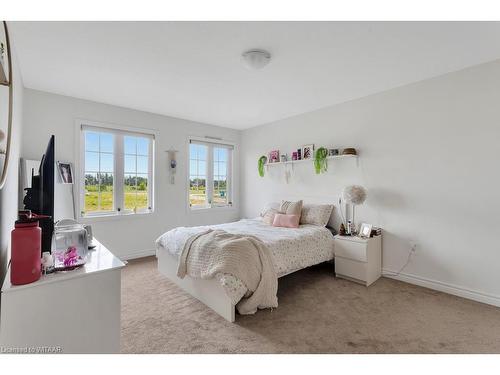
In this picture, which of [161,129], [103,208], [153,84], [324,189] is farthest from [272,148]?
[103,208]

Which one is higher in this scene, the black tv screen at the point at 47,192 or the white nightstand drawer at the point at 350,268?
the black tv screen at the point at 47,192

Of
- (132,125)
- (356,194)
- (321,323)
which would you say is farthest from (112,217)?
(356,194)

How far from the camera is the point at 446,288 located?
2736 millimetres

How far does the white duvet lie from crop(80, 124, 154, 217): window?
124 centimetres

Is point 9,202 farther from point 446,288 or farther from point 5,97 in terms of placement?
point 446,288

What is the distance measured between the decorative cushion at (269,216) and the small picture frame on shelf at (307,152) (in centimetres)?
105

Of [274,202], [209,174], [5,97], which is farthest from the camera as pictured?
[209,174]

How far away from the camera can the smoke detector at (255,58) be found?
2.22 m

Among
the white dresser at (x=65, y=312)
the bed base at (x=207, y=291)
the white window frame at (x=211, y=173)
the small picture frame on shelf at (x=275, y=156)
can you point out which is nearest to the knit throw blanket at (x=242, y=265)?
the bed base at (x=207, y=291)

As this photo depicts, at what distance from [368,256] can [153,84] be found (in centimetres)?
336

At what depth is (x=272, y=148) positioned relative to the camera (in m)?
4.74

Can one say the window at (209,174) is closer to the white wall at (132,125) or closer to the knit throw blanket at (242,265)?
the white wall at (132,125)

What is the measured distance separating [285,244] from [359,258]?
98 cm
